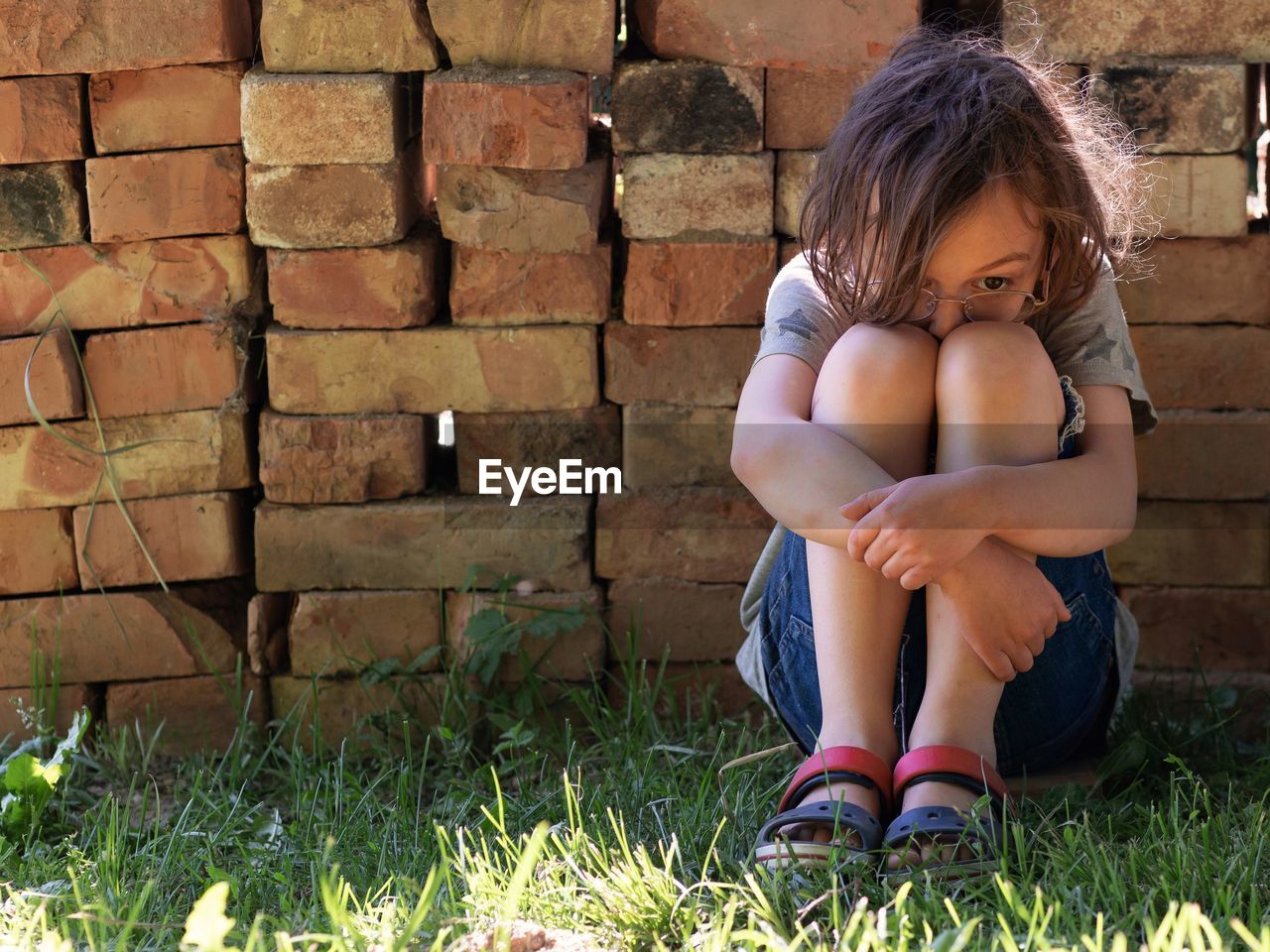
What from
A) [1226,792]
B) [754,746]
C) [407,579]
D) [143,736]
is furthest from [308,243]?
[1226,792]

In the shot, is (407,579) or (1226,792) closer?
(1226,792)

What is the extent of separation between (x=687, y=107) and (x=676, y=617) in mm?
911

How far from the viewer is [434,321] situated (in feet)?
7.93

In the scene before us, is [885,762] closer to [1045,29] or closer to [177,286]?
[1045,29]

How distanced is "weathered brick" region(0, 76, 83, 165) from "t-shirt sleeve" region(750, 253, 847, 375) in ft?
3.99

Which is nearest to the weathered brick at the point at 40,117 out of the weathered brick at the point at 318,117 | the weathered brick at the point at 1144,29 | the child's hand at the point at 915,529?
the weathered brick at the point at 318,117

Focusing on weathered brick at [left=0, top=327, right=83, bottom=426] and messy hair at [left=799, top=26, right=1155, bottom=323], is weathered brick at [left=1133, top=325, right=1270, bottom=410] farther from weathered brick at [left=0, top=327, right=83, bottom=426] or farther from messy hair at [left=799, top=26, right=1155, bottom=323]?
weathered brick at [left=0, top=327, right=83, bottom=426]

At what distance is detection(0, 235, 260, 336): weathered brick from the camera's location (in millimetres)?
2342

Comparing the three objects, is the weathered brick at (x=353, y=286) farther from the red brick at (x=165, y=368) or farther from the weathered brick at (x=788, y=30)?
the weathered brick at (x=788, y=30)

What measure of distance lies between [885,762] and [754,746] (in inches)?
19.5

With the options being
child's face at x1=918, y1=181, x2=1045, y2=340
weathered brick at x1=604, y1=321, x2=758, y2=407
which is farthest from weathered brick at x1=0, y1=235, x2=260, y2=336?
child's face at x1=918, y1=181, x2=1045, y2=340

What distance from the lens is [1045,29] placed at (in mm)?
2260

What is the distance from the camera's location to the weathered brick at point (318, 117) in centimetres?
223

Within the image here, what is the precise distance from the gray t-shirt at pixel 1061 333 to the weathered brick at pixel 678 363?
0.83 ft
